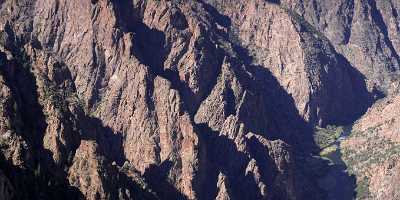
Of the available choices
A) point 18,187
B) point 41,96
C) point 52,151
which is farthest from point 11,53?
point 18,187

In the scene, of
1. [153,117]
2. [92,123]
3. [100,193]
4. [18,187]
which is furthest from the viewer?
[153,117]

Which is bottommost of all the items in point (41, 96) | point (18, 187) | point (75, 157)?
point (18, 187)

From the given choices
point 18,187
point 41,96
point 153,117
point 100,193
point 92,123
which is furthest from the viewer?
point 153,117

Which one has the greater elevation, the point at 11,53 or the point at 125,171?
the point at 11,53

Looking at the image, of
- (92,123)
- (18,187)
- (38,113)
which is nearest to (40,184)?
(18,187)

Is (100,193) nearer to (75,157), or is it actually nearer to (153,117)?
(75,157)

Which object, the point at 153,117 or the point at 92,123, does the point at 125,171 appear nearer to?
the point at 92,123

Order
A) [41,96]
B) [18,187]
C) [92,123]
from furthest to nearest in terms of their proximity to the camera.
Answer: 1. [92,123]
2. [41,96]
3. [18,187]

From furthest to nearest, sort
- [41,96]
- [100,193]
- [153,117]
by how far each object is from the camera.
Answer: [153,117] < [41,96] < [100,193]

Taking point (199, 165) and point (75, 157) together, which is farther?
point (199, 165)
